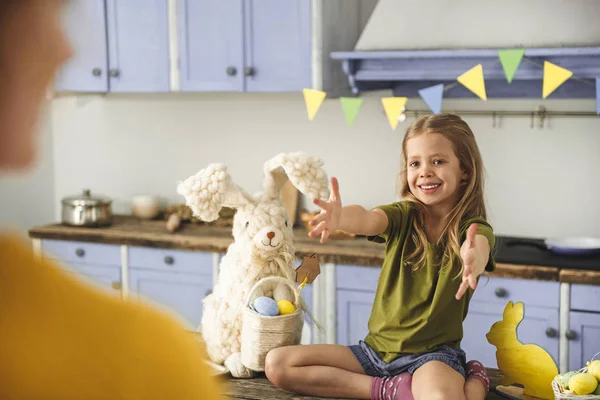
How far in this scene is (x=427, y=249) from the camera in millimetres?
2107

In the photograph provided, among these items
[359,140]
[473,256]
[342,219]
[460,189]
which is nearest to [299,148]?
[359,140]

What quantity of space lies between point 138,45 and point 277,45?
2.43ft

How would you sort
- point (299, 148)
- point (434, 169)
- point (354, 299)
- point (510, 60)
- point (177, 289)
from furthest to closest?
1. point (299, 148)
2. point (177, 289)
3. point (354, 299)
4. point (510, 60)
5. point (434, 169)

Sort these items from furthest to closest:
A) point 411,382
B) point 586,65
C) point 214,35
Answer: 1. point 214,35
2. point 586,65
3. point 411,382

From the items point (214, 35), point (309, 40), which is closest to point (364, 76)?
point (309, 40)

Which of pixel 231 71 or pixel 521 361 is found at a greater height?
pixel 231 71

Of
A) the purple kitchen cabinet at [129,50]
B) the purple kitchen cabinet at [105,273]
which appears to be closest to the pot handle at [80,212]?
the purple kitchen cabinet at [105,273]

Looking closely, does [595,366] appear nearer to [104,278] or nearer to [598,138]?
[598,138]

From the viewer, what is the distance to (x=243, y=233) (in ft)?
6.86

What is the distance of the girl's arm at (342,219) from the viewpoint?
1.87m

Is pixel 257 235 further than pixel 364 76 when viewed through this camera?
No

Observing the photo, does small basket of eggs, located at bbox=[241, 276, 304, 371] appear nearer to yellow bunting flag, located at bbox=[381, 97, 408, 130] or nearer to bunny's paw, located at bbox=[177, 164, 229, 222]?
bunny's paw, located at bbox=[177, 164, 229, 222]

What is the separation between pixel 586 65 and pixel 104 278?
2.40 meters

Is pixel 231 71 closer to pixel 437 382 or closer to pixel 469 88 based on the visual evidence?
pixel 469 88
